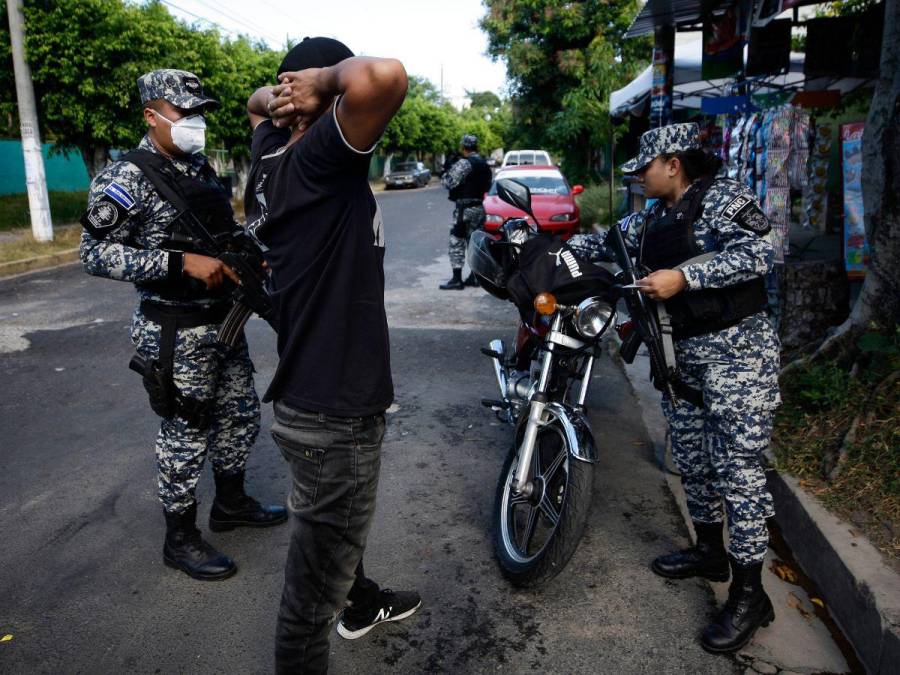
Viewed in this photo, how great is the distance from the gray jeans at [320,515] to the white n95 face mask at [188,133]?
154cm

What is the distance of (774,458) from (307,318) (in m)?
2.76

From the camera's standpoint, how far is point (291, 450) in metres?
2.04

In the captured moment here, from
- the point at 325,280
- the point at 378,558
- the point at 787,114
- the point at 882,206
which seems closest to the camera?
the point at 325,280

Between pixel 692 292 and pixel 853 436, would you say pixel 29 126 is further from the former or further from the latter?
pixel 853 436

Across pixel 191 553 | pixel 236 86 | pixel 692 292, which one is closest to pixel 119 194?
pixel 191 553

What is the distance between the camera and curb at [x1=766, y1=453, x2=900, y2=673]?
2.40 m

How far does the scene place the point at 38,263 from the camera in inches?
444

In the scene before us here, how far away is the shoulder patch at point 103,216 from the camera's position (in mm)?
2814

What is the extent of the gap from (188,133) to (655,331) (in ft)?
6.80

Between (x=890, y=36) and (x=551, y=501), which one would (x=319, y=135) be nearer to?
(x=551, y=501)

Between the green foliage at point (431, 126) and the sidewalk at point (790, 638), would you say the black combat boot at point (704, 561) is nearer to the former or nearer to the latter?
the sidewalk at point (790, 638)

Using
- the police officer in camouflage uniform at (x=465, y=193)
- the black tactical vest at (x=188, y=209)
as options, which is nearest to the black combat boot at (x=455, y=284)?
the police officer in camouflage uniform at (x=465, y=193)

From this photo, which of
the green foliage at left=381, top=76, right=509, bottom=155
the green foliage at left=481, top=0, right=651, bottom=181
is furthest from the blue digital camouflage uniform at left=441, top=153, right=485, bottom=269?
the green foliage at left=381, top=76, right=509, bottom=155

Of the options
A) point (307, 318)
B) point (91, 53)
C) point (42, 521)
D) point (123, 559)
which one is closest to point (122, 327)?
point (42, 521)
